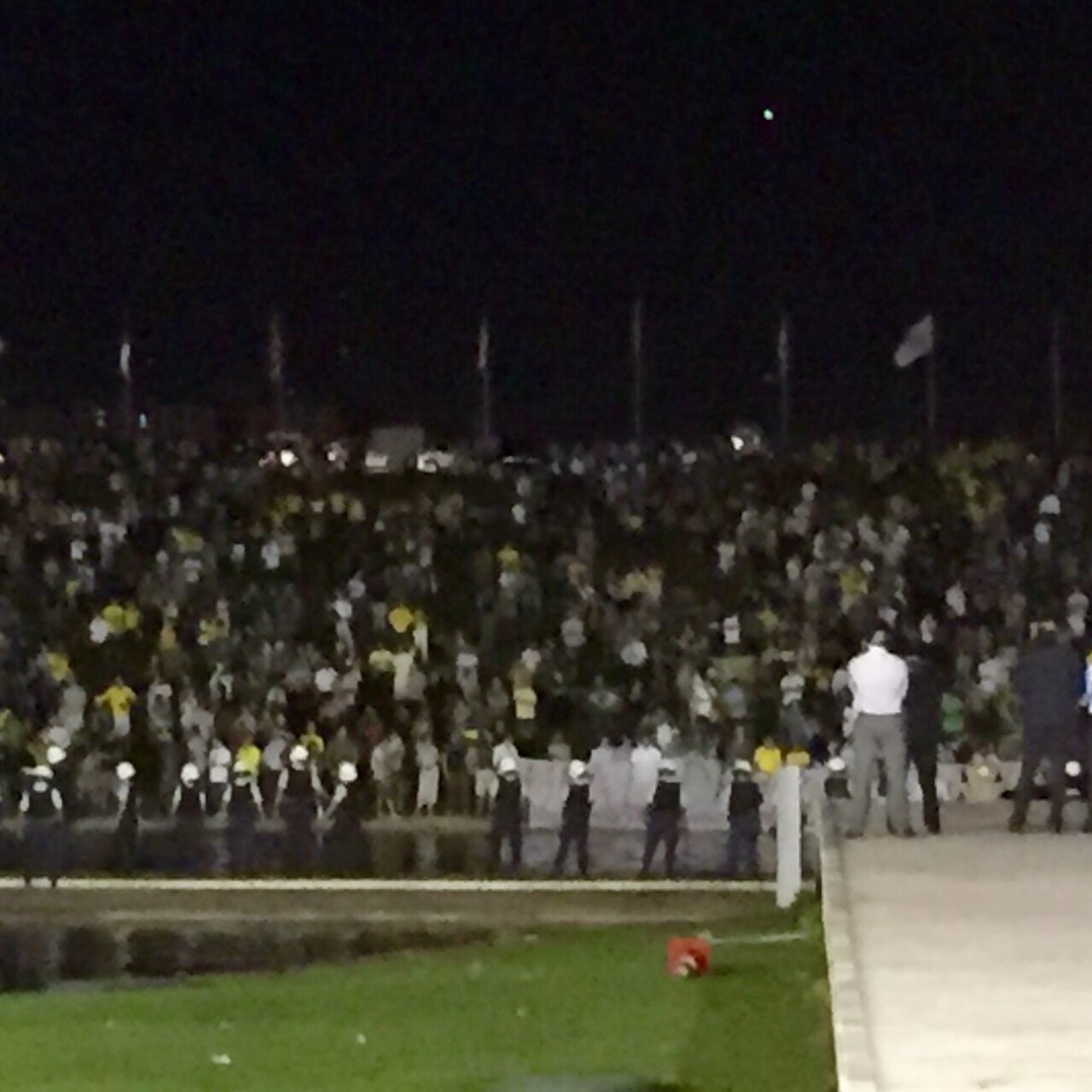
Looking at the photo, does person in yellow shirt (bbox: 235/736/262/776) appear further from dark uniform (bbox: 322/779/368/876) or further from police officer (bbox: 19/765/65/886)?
police officer (bbox: 19/765/65/886)

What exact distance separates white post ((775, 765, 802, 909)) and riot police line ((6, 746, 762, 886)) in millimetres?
1914

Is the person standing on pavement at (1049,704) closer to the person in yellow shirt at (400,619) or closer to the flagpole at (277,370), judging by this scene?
the person in yellow shirt at (400,619)

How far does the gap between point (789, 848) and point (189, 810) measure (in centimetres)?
753

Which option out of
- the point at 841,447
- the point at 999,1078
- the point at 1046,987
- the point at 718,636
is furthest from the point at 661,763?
the point at 841,447

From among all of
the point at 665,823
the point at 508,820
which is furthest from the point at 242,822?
the point at 665,823

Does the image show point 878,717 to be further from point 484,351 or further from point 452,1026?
point 484,351

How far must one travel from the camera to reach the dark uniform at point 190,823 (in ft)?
63.9

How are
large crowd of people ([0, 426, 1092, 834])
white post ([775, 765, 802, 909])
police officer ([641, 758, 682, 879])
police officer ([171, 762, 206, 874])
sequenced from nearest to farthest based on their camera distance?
white post ([775, 765, 802, 909]) < police officer ([641, 758, 682, 879]) < police officer ([171, 762, 206, 874]) < large crowd of people ([0, 426, 1092, 834])

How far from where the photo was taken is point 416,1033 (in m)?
11.3

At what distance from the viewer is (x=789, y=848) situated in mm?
15516

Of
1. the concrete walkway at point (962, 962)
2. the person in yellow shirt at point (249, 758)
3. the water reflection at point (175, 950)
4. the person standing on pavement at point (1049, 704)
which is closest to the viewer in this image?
the concrete walkway at point (962, 962)

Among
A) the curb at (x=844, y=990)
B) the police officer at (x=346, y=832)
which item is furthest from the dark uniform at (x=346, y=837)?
the curb at (x=844, y=990)

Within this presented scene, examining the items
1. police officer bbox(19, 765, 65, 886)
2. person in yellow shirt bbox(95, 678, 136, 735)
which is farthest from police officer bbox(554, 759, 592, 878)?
person in yellow shirt bbox(95, 678, 136, 735)

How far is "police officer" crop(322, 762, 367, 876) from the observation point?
62.5 ft
